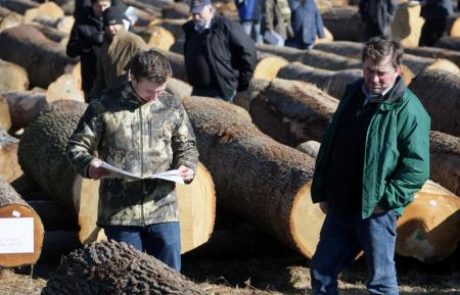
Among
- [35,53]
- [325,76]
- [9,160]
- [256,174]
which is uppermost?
[256,174]

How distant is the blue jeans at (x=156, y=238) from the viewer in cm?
542

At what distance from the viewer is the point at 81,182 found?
7285mm

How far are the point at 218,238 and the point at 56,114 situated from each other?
191 centimetres

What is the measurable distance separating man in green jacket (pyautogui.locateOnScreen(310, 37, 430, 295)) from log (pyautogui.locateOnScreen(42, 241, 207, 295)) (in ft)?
3.01

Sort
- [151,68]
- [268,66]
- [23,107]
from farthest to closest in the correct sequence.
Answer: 1. [268,66]
2. [23,107]
3. [151,68]

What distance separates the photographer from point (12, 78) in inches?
527

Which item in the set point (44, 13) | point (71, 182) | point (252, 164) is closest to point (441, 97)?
point (252, 164)

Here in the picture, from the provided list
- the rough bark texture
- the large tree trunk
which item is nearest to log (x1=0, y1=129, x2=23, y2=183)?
the large tree trunk

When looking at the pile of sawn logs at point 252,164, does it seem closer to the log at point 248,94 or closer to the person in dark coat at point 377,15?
the log at point 248,94

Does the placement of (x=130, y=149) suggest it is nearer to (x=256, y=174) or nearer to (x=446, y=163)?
(x=256, y=174)

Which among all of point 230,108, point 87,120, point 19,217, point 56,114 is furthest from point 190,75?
point 87,120

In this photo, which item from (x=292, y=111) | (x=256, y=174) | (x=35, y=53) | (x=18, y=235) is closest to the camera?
(x=18, y=235)

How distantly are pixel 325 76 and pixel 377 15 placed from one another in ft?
19.0

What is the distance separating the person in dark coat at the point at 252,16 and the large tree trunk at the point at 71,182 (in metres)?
8.08
